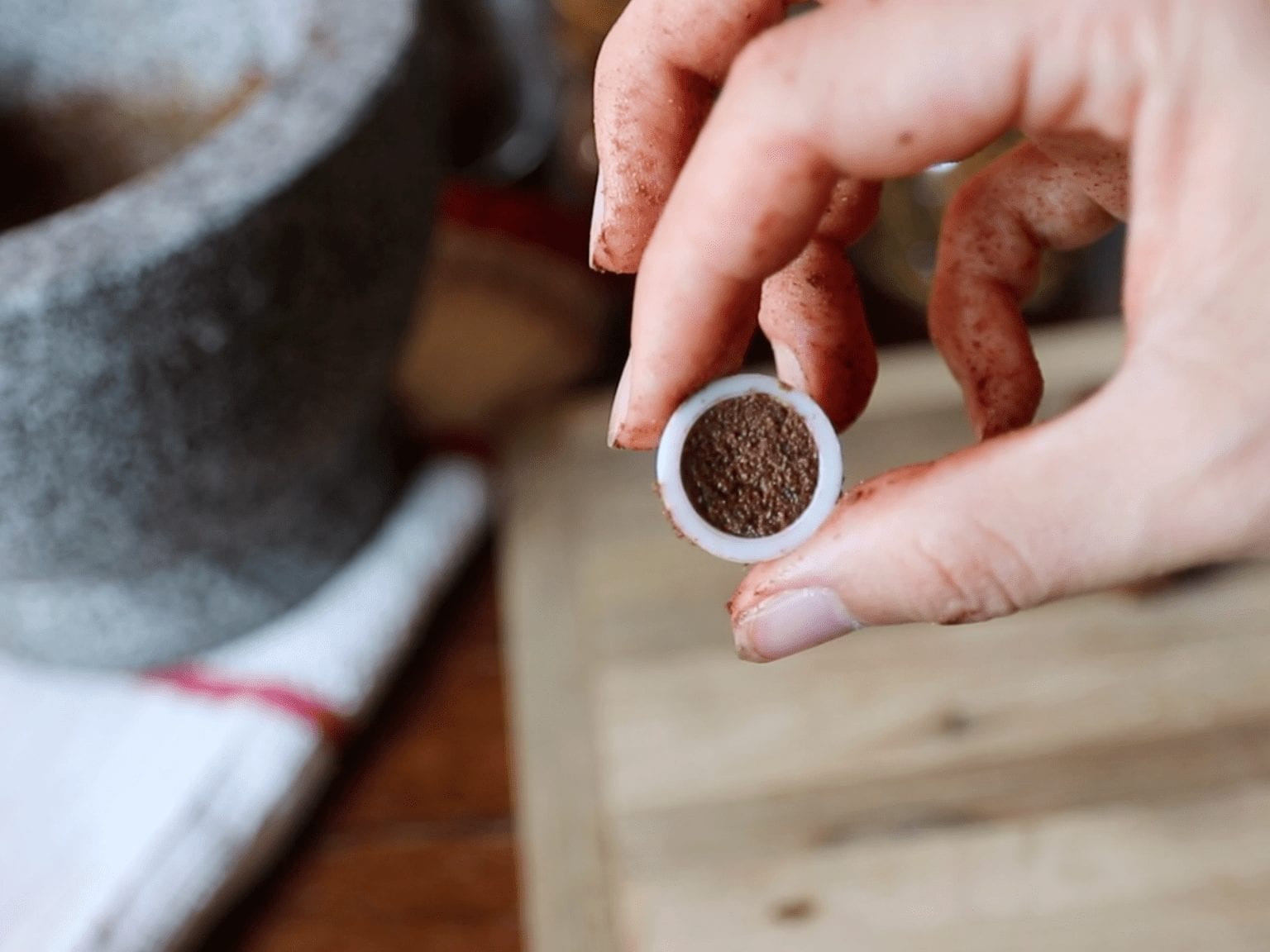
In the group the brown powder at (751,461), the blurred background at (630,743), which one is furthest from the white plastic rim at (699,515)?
the blurred background at (630,743)

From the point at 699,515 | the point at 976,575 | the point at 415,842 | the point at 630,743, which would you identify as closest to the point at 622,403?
the point at 699,515

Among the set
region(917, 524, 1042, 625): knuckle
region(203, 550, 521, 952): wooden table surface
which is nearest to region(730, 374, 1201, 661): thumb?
region(917, 524, 1042, 625): knuckle

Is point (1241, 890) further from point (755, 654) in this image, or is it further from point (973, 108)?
point (973, 108)

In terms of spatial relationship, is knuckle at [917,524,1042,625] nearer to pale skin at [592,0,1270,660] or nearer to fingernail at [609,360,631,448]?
pale skin at [592,0,1270,660]

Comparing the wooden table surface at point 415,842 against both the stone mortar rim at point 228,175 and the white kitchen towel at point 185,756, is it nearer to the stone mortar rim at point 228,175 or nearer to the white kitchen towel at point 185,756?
the white kitchen towel at point 185,756

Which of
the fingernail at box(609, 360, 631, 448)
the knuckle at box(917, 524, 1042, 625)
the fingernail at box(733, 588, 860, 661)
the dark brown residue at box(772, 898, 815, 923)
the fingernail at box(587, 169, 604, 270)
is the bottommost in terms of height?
the dark brown residue at box(772, 898, 815, 923)

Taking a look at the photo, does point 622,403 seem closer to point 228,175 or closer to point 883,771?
point 228,175

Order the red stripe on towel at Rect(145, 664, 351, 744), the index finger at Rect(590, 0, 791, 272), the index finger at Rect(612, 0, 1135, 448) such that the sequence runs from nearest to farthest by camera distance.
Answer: the index finger at Rect(612, 0, 1135, 448) → the index finger at Rect(590, 0, 791, 272) → the red stripe on towel at Rect(145, 664, 351, 744)
